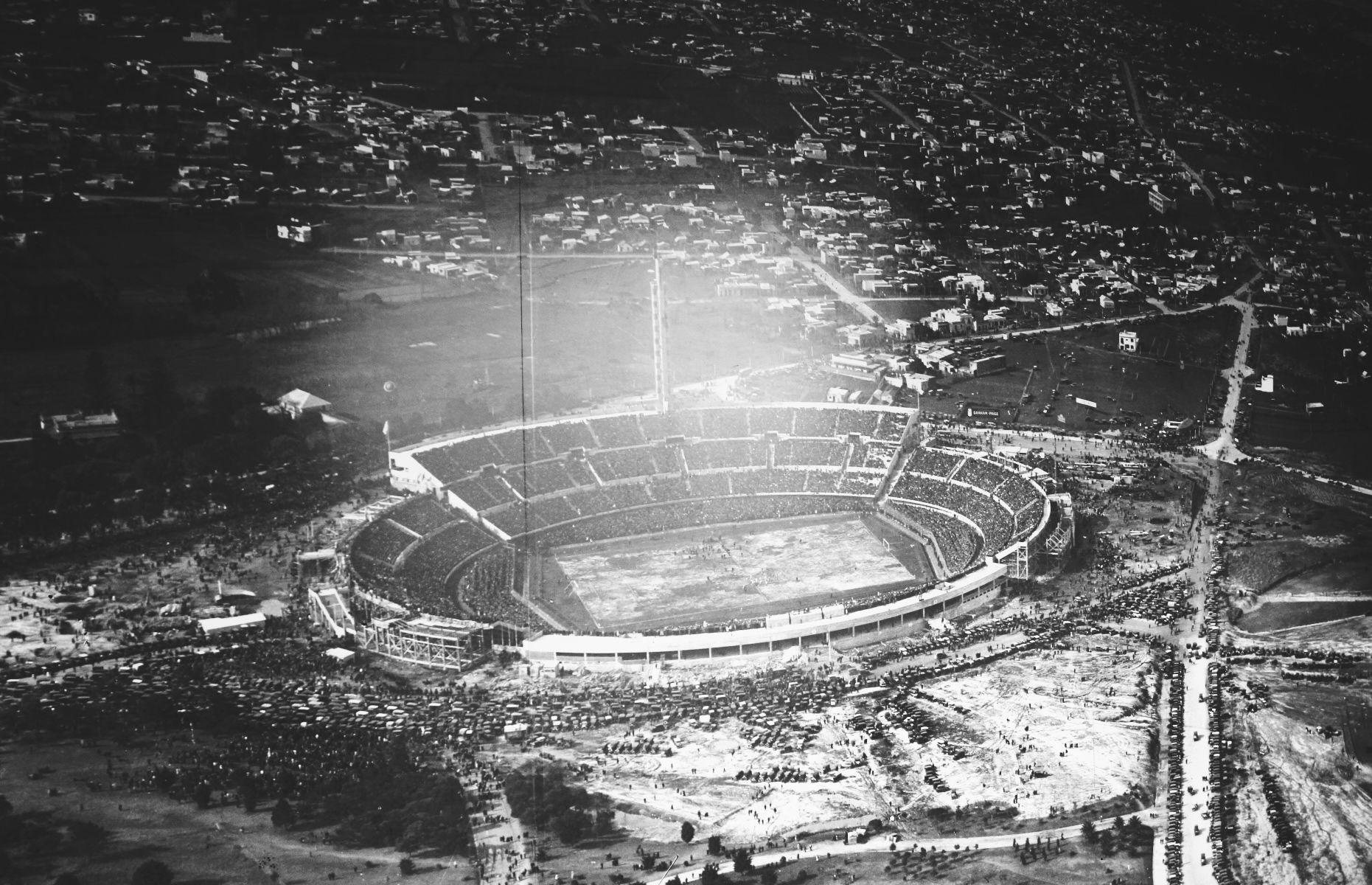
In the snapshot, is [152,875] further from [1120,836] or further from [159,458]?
[159,458]

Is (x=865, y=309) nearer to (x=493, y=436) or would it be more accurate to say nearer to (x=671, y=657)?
(x=493, y=436)

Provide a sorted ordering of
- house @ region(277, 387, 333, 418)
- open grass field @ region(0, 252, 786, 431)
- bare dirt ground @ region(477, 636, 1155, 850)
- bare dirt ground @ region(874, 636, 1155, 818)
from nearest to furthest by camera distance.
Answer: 1. bare dirt ground @ region(477, 636, 1155, 850)
2. bare dirt ground @ region(874, 636, 1155, 818)
3. open grass field @ region(0, 252, 786, 431)
4. house @ region(277, 387, 333, 418)

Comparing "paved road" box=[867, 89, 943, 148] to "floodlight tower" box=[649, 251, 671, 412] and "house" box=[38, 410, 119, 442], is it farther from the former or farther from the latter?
"house" box=[38, 410, 119, 442]

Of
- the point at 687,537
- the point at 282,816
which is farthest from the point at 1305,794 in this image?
the point at 687,537

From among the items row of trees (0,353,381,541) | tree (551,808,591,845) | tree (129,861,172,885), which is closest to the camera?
tree (129,861,172,885)

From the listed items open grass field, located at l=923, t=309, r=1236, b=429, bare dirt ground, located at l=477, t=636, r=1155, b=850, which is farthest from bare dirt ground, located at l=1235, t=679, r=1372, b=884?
open grass field, located at l=923, t=309, r=1236, b=429

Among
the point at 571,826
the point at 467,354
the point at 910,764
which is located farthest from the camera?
the point at 467,354

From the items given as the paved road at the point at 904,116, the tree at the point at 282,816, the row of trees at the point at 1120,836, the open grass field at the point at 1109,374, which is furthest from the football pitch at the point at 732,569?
the paved road at the point at 904,116
